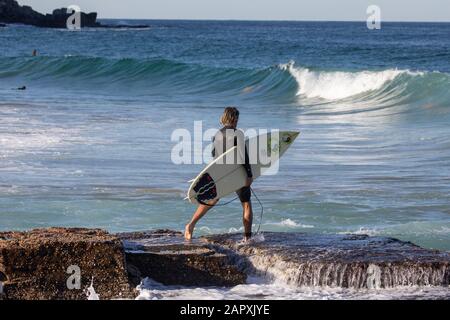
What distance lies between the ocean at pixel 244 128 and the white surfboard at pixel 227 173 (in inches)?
45.1

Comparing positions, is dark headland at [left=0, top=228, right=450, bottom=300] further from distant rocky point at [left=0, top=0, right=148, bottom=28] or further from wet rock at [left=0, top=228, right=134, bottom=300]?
distant rocky point at [left=0, top=0, right=148, bottom=28]

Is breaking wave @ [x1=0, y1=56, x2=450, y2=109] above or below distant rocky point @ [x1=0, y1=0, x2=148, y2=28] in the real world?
below

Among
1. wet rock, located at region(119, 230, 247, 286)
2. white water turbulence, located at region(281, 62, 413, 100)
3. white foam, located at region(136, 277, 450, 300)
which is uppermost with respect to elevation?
white water turbulence, located at region(281, 62, 413, 100)

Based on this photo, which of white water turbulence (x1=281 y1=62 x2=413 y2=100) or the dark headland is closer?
the dark headland

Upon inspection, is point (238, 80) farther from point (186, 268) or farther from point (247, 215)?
point (186, 268)

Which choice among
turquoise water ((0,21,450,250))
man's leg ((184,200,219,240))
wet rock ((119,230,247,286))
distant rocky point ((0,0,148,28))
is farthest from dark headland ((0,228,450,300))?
distant rocky point ((0,0,148,28))

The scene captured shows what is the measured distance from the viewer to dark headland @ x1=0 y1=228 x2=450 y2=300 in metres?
8.00

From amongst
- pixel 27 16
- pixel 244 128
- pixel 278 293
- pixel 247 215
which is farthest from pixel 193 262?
pixel 27 16

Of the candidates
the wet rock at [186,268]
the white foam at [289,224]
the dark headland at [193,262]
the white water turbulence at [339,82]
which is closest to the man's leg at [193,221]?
the dark headland at [193,262]

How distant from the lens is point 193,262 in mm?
8578

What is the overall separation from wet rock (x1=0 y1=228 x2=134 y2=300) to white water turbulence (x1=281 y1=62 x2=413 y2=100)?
89.9 feet

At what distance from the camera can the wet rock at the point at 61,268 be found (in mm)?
7953

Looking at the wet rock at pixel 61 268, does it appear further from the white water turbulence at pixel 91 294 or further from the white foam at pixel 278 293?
the white foam at pixel 278 293

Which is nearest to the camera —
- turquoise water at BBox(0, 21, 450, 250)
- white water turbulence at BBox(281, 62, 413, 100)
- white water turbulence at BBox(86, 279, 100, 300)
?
white water turbulence at BBox(86, 279, 100, 300)
